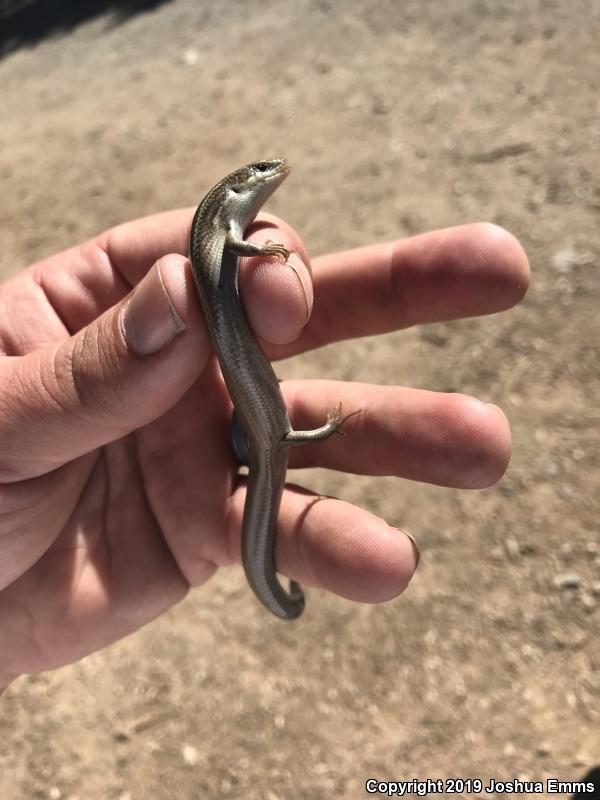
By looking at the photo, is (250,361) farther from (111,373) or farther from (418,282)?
(418,282)

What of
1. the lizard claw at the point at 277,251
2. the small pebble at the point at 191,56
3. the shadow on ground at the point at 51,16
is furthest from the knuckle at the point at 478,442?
the shadow on ground at the point at 51,16

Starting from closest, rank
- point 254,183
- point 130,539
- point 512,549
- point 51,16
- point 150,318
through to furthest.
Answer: point 150,318, point 254,183, point 130,539, point 512,549, point 51,16

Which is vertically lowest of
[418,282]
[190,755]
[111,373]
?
[190,755]

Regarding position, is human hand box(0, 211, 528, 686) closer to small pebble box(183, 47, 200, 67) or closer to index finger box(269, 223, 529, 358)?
index finger box(269, 223, 529, 358)

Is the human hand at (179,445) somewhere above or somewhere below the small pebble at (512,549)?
above

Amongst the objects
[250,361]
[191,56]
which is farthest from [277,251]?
[191,56]

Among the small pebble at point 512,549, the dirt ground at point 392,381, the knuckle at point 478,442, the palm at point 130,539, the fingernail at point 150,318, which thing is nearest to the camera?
the fingernail at point 150,318

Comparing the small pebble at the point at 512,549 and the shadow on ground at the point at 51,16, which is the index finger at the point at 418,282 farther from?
the shadow on ground at the point at 51,16
